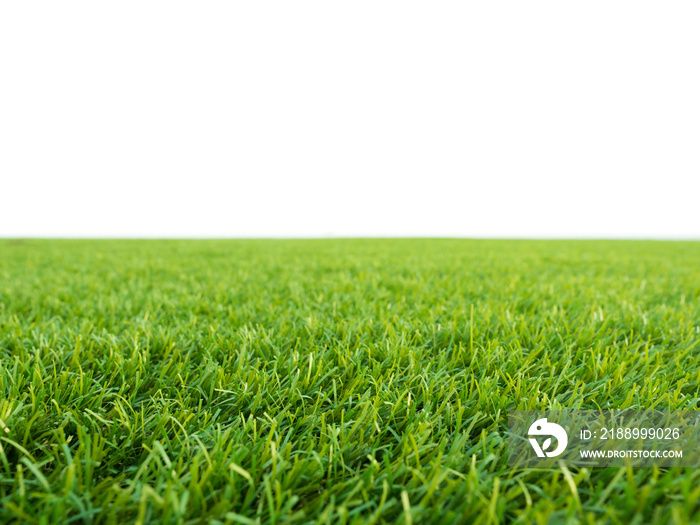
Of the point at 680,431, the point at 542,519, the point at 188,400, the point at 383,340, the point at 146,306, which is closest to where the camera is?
the point at 542,519

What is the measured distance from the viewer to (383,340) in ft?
5.33

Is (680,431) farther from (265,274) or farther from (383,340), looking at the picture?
(265,274)

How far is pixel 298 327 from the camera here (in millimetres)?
1866

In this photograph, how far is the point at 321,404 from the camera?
1.19m

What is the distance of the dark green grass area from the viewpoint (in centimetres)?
76

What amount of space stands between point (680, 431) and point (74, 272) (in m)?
4.95

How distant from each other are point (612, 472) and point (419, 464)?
0.46 meters

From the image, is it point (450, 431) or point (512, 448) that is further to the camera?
point (450, 431)

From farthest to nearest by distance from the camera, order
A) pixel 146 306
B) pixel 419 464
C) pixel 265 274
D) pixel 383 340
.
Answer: pixel 265 274, pixel 146 306, pixel 383 340, pixel 419 464

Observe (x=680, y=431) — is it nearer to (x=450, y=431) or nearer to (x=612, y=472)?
(x=612, y=472)

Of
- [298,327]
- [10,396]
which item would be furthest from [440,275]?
[10,396]

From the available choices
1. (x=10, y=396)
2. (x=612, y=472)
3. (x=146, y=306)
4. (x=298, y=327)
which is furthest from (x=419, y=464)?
(x=146, y=306)

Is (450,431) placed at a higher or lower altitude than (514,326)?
lower

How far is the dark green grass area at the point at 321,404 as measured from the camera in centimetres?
76
